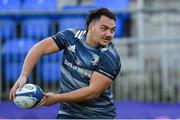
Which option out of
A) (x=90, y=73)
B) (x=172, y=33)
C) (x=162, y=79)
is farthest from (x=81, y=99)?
(x=172, y=33)

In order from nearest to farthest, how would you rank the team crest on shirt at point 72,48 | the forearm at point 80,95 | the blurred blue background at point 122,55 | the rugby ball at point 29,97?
the rugby ball at point 29,97
the forearm at point 80,95
the team crest on shirt at point 72,48
the blurred blue background at point 122,55

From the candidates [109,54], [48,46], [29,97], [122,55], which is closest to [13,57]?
[122,55]

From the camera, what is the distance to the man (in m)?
5.14

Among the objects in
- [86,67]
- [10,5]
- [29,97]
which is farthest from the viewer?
[10,5]

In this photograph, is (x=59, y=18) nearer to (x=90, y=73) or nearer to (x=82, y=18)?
(x=82, y=18)

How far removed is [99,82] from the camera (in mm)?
5141

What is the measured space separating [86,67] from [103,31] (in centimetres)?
37

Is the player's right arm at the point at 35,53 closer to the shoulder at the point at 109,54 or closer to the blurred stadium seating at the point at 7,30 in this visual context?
the shoulder at the point at 109,54

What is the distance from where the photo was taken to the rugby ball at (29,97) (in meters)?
4.93

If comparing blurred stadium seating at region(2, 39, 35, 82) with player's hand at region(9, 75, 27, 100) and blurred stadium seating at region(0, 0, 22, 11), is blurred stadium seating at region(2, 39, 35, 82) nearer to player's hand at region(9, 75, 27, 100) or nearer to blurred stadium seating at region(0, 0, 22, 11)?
blurred stadium seating at region(0, 0, 22, 11)

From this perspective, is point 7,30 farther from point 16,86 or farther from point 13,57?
point 16,86

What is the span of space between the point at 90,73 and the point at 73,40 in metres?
0.39

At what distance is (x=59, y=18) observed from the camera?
11.0 metres

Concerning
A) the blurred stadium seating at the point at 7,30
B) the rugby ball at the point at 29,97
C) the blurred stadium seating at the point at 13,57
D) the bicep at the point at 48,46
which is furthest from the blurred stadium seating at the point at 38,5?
the rugby ball at the point at 29,97
